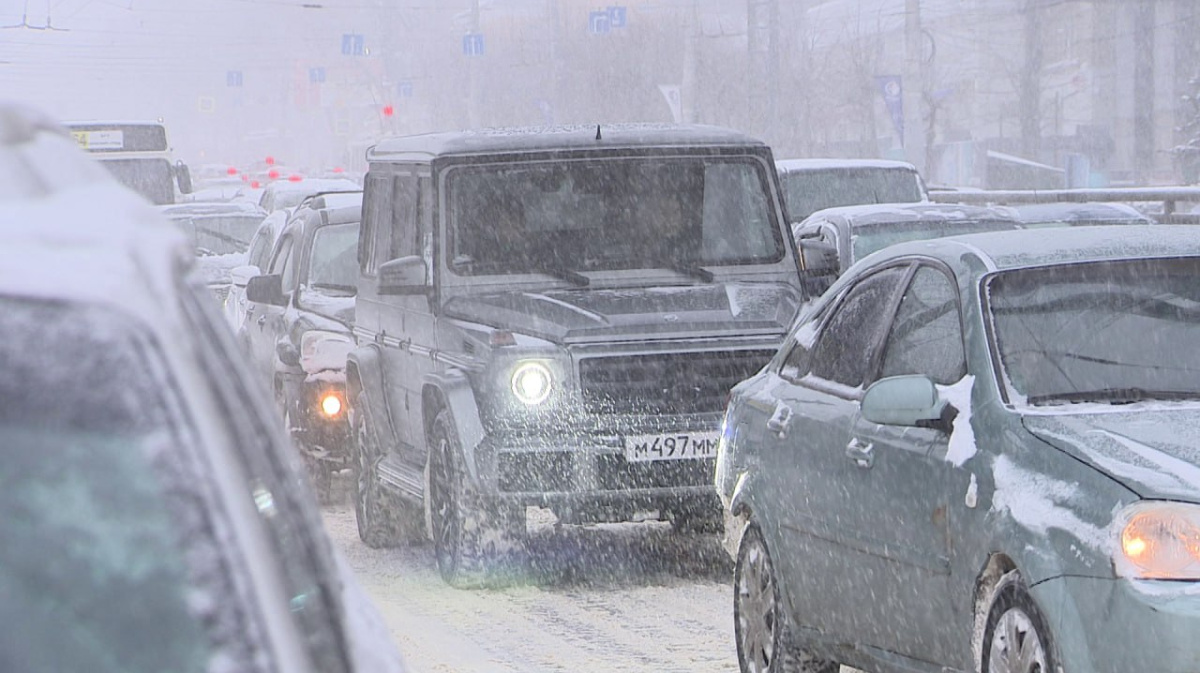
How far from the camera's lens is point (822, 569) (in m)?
5.84

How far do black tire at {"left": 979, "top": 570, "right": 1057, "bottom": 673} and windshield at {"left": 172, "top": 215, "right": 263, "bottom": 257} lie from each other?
17.6 metres

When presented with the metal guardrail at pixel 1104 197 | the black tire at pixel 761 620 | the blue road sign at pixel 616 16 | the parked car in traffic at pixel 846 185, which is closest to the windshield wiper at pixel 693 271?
the black tire at pixel 761 620

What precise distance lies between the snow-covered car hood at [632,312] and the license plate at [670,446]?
17.3 inches

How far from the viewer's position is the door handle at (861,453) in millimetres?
5590

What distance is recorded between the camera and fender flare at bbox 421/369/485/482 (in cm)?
859

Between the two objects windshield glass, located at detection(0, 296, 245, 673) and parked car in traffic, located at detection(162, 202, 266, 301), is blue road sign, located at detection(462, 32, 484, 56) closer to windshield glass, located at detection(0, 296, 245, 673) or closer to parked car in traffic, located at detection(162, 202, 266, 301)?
parked car in traffic, located at detection(162, 202, 266, 301)

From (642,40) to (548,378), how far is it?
6204cm

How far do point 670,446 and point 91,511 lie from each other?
23.9 feet

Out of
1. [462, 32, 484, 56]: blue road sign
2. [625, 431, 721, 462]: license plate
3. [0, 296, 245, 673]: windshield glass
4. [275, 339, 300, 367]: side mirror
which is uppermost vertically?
[462, 32, 484, 56]: blue road sign

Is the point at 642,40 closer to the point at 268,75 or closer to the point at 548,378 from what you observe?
the point at 548,378

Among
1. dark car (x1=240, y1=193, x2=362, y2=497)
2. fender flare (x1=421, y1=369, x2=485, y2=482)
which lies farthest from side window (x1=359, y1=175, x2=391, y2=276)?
fender flare (x1=421, y1=369, x2=485, y2=482)

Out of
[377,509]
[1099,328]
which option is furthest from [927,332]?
[377,509]

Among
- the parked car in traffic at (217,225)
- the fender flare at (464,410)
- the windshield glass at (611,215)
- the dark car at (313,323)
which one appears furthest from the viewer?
the parked car in traffic at (217,225)

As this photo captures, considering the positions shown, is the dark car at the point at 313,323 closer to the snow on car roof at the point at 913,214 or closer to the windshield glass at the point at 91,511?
the snow on car roof at the point at 913,214
